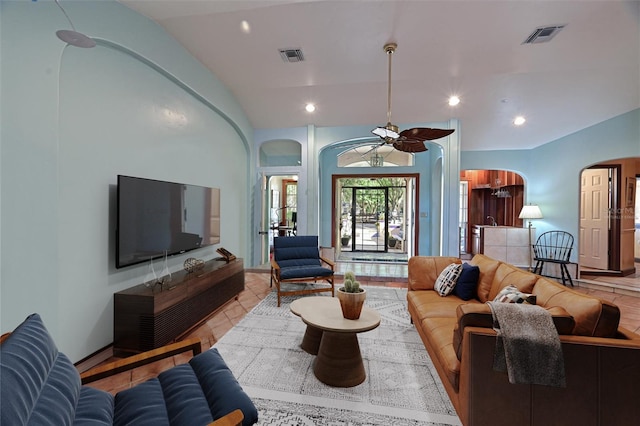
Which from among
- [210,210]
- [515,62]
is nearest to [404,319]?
[210,210]

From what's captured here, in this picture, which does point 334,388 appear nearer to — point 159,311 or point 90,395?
point 90,395

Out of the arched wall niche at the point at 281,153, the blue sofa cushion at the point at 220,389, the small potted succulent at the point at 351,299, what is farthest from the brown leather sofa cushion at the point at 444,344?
the arched wall niche at the point at 281,153

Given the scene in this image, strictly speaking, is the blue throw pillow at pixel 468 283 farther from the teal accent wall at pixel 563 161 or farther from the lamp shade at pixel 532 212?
the lamp shade at pixel 532 212

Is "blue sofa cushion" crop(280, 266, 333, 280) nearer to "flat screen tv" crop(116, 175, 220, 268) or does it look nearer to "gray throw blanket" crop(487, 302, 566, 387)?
"flat screen tv" crop(116, 175, 220, 268)

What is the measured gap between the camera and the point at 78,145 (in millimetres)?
2217

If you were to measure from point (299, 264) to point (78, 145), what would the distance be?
9.63ft

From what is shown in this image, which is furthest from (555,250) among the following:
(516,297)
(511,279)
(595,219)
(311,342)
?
(311,342)

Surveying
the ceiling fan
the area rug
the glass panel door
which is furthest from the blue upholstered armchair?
the glass panel door

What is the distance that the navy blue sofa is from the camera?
92cm

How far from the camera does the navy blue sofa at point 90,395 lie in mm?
924

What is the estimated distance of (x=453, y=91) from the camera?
4414 millimetres

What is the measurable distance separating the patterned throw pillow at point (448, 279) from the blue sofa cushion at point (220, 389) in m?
2.17

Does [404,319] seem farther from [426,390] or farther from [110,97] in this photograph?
[110,97]

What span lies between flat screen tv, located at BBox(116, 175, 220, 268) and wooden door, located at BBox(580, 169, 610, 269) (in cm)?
706
